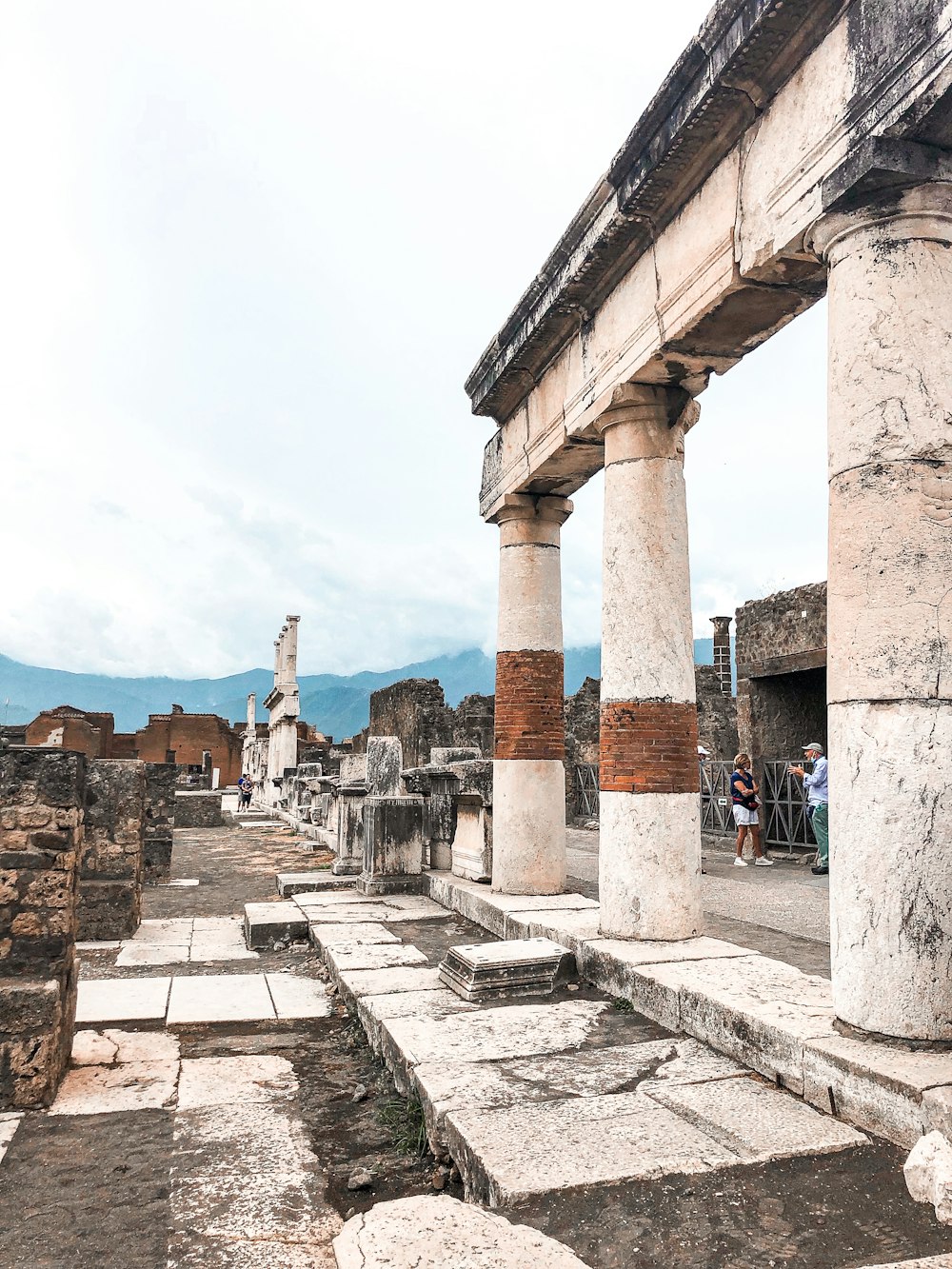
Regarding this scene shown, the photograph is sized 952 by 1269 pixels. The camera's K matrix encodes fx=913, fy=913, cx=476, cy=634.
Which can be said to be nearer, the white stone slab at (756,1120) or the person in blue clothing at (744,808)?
the white stone slab at (756,1120)

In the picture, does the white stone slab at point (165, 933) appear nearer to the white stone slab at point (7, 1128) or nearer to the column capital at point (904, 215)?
the white stone slab at point (7, 1128)

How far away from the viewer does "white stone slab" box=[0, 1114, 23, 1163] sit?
361cm

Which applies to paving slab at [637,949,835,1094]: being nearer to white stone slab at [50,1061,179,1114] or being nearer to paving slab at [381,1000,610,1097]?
paving slab at [381,1000,610,1097]

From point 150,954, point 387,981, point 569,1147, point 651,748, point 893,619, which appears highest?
point 893,619

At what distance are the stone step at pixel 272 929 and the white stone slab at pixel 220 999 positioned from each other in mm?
1011

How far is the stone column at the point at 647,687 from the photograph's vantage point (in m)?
5.74

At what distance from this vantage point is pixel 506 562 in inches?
329

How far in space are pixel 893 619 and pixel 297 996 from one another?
14.7 feet

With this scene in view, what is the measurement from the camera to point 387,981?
5.77 meters

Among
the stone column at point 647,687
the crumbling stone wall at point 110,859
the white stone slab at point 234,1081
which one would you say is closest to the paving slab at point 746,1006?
the stone column at point 647,687

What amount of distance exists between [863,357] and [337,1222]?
384cm

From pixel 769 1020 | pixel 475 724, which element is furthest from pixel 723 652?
pixel 769 1020

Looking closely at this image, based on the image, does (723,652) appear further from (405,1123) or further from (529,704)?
(405,1123)

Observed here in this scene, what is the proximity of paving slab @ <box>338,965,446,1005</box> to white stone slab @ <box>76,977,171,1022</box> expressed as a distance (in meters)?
1.12
